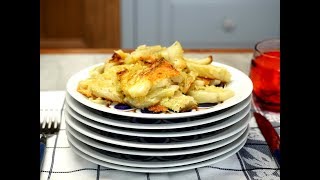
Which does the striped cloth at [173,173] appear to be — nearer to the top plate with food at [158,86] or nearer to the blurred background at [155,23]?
the top plate with food at [158,86]

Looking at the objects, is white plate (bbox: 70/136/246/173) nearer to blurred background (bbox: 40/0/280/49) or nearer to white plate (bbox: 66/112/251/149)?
white plate (bbox: 66/112/251/149)

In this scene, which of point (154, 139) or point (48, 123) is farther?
point (48, 123)

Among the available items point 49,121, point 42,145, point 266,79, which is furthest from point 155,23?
point 42,145

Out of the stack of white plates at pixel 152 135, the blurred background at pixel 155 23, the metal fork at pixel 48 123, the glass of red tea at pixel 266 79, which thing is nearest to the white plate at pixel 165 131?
the stack of white plates at pixel 152 135

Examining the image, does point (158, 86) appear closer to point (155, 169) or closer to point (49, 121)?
point (155, 169)

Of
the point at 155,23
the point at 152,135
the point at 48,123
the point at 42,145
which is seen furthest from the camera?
the point at 155,23

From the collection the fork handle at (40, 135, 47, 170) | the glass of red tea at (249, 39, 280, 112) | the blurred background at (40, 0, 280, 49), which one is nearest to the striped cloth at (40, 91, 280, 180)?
the fork handle at (40, 135, 47, 170)
